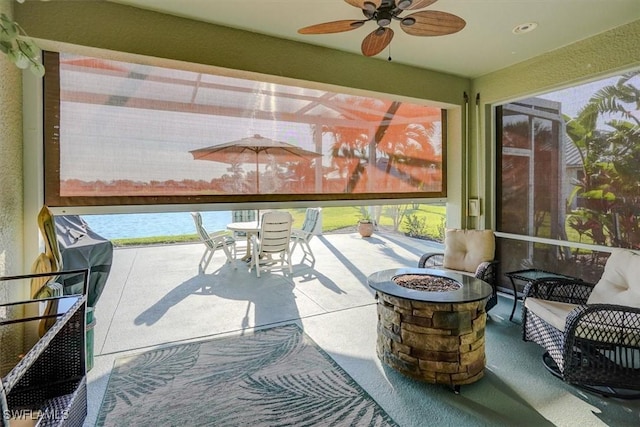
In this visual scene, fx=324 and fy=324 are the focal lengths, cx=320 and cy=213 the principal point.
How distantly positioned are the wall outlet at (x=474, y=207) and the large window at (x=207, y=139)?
39.7 inches

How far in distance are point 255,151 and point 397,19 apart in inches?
72.1

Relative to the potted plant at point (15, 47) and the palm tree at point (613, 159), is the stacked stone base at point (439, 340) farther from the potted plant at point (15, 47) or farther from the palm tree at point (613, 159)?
the potted plant at point (15, 47)

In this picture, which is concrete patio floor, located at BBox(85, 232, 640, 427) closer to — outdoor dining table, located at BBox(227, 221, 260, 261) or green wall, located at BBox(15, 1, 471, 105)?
outdoor dining table, located at BBox(227, 221, 260, 261)

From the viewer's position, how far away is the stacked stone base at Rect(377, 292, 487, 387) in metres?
2.27

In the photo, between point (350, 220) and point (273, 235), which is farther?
point (350, 220)

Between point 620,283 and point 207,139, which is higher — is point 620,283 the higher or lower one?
the lower one

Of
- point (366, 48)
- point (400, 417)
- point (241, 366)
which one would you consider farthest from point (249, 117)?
point (400, 417)

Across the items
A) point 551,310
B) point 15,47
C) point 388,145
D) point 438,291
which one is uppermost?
point 388,145

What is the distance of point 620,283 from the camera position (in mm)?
2635

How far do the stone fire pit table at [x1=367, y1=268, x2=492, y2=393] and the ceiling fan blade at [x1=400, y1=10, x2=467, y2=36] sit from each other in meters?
1.90

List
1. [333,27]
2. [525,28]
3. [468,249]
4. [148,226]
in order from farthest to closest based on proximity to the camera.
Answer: [148,226]
[468,249]
[525,28]
[333,27]

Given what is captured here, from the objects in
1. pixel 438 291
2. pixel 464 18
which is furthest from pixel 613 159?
pixel 438 291

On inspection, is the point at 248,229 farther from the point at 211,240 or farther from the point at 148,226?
the point at 148,226

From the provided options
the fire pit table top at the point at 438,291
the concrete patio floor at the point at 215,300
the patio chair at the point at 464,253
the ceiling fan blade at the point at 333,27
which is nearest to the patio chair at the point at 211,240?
the concrete patio floor at the point at 215,300
